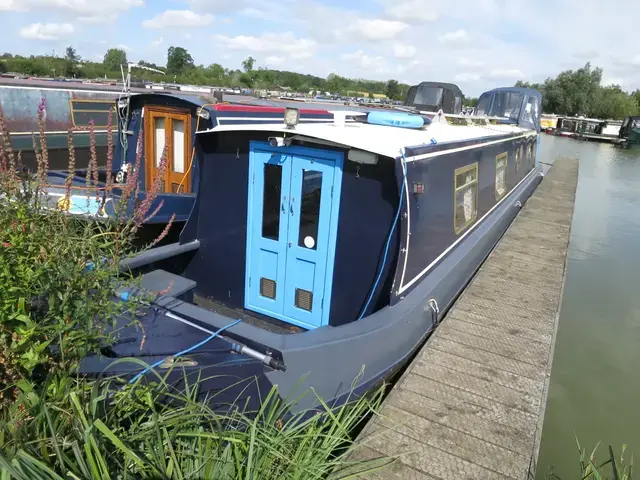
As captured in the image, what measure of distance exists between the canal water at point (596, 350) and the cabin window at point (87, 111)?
9.99m

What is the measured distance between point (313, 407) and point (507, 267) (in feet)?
13.4

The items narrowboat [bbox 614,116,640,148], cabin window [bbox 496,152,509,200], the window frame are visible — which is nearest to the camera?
the window frame

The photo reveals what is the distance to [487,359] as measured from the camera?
4070mm

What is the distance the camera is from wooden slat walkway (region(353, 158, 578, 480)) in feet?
9.53

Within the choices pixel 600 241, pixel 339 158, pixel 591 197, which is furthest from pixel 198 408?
pixel 591 197

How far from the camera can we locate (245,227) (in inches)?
178

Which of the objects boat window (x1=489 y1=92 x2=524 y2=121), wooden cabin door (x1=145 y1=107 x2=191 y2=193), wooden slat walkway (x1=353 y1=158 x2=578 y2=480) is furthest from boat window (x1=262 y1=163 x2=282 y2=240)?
boat window (x1=489 y1=92 x2=524 y2=121)

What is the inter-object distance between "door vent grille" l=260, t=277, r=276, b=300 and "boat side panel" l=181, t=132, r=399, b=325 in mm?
214

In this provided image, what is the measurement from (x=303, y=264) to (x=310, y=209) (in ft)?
1.58

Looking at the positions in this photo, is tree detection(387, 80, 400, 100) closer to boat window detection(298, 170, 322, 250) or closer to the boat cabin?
the boat cabin

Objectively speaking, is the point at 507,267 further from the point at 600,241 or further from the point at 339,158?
the point at 600,241

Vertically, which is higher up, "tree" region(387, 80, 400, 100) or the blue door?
"tree" region(387, 80, 400, 100)

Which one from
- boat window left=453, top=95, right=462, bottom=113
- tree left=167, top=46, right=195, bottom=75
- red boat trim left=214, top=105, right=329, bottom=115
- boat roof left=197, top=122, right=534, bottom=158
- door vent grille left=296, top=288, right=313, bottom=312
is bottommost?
door vent grille left=296, top=288, right=313, bottom=312

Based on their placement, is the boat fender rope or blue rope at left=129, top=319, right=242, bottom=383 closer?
blue rope at left=129, top=319, right=242, bottom=383
